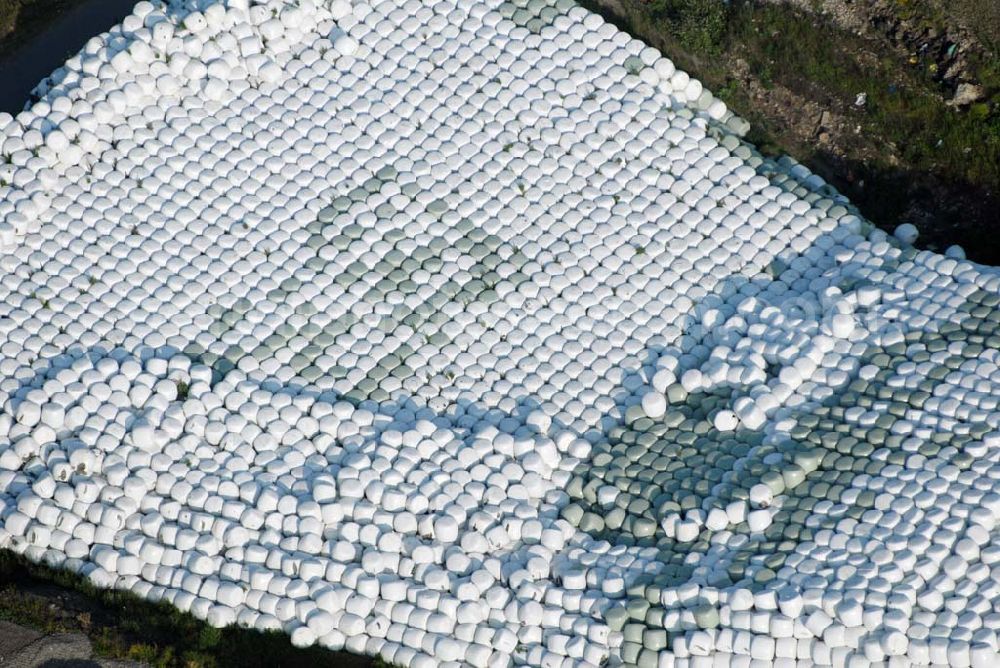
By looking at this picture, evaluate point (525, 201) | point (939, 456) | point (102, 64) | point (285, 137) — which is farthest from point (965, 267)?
point (102, 64)

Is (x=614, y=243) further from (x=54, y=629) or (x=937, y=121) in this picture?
(x=54, y=629)

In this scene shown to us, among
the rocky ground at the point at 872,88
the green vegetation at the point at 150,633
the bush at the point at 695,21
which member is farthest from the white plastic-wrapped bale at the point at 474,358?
the bush at the point at 695,21

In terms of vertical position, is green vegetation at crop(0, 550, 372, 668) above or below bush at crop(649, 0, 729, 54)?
below

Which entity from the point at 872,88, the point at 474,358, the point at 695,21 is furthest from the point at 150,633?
the point at 872,88

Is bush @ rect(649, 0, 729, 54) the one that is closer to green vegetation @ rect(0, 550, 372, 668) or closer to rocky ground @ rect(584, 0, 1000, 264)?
rocky ground @ rect(584, 0, 1000, 264)

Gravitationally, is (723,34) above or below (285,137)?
below

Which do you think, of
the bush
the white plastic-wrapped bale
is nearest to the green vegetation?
the white plastic-wrapped bale

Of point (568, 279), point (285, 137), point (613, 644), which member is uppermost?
point (285, 137)

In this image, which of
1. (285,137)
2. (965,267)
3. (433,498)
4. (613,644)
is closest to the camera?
(613,644)

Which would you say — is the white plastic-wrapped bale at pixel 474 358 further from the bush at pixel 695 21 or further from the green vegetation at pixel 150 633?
the bush at pixel 695 21
